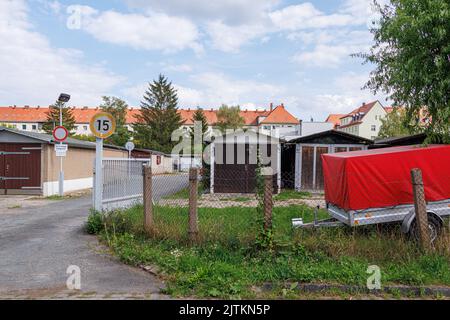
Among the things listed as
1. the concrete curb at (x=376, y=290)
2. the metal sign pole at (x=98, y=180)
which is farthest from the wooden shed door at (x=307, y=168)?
the concrete curb at (x=376, y=290)

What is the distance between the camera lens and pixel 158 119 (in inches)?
2323

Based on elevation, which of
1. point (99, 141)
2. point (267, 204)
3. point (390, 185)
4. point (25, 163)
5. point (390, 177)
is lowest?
point (267, 204)

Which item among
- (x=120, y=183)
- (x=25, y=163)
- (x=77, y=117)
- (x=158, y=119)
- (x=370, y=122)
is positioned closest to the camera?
(x=120, y=183)

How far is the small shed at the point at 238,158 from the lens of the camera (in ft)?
57.9

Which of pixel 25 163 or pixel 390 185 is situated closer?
pixel 390 185

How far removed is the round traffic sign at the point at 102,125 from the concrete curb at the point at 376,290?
5.45 meters

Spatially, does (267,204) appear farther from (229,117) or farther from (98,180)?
(229,117)

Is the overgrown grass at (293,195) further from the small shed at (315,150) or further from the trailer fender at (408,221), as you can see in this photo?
the trailer fender at (408,221)

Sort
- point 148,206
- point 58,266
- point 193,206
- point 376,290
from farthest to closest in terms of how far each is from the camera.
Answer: point 148,206 < point 193,206 < point 58,266 < point 376,290

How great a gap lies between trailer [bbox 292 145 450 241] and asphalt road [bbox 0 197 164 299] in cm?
352

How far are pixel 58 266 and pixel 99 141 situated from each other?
130 inches

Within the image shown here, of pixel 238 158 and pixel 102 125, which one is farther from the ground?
pixel 102 125

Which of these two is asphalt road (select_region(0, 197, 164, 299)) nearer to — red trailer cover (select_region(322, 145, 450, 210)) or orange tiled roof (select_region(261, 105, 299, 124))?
red trailer cover (select_region(322, 145, 450, 210))

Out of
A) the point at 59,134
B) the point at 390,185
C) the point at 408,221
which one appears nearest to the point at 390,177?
the point at 390,185
